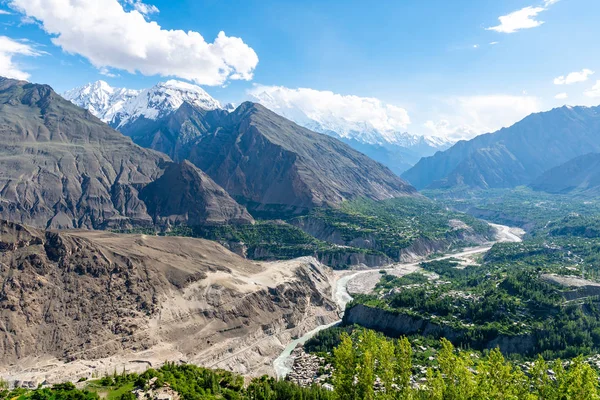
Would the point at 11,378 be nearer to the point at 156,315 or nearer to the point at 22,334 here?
the point at 22,334

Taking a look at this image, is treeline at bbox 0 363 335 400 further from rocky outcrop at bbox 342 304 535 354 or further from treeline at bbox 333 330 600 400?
rocky outcrop at bbox 342 304 535 354

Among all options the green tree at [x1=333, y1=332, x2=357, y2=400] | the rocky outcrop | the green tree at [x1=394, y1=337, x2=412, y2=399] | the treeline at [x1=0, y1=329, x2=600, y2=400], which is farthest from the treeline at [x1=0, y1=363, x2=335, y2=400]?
the rocky outcrop

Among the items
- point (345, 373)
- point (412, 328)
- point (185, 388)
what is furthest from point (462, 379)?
point (412, 328)

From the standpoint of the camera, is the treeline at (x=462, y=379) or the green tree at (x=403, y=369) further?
the green tree at (x=403, y=369)

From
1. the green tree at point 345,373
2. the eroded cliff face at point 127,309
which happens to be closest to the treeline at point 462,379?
the green tree at point 345,373

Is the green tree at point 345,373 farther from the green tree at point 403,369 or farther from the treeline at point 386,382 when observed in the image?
the green tree at point 403,369
